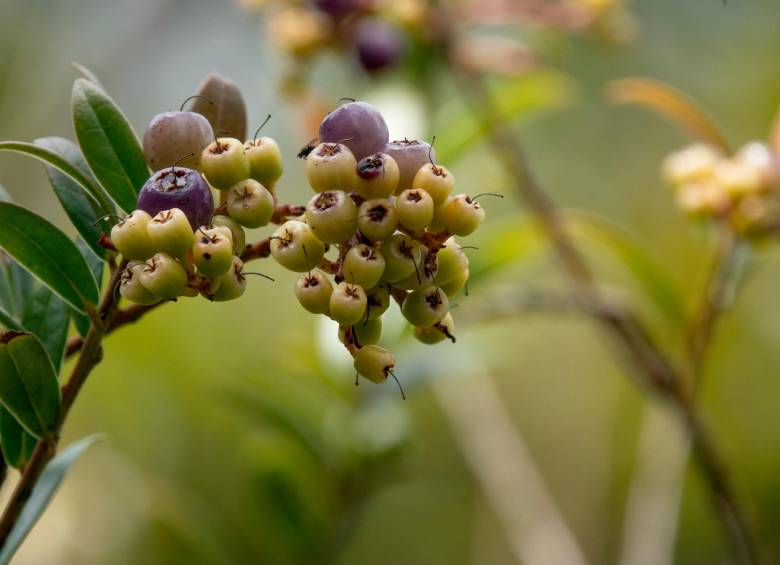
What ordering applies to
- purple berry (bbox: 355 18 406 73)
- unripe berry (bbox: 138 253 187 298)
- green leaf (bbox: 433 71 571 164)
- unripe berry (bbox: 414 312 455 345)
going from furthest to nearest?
purple berry (bbox: 355 18 406 73) < green leaf (bbox: 433 71 571 164) < unripe berry (bbox: 414 312 455 345) < unripe berry (bbox: 138 253 187 298)

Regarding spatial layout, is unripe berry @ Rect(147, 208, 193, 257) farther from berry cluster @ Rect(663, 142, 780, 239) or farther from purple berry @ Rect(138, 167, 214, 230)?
berry cluster @ Rect(663, 142, 780, 239)

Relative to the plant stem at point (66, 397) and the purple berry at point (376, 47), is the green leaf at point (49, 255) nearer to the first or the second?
the plant stem at point (66, 397)

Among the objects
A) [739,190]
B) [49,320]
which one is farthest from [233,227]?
[739,190]

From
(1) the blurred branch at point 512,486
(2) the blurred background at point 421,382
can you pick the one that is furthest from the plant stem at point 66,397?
(1) the blurred branch at point 512,486

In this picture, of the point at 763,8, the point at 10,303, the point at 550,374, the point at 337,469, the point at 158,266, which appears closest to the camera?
the point at 158,266

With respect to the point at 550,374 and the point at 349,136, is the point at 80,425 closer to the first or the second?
the point at 550,374

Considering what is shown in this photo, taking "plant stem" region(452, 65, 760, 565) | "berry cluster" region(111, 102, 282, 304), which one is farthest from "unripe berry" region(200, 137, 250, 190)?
"plant stem" region(452, 65, 760, 565)

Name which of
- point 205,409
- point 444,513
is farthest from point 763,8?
point 205,409

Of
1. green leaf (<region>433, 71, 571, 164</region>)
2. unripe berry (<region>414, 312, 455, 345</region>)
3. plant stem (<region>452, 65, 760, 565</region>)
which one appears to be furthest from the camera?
green leaf (<region>433, 71, 571, 164</region>)

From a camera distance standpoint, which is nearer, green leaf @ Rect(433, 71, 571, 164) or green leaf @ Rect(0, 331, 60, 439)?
green leaf @ Rect(0, 331, 60, 439)
